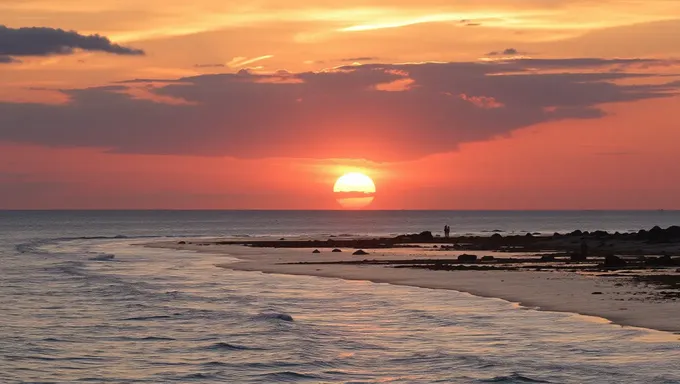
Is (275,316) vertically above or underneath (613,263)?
underneath

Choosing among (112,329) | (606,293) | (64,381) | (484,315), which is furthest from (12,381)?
(606,293)

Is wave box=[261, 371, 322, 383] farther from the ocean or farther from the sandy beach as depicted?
the sandy beach

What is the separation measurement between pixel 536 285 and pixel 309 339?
19927 mm

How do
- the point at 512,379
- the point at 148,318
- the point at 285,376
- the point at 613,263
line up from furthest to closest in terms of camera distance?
the point at 613,263 < the point at 148,318 < the point at 285,376 < the point at 512,379

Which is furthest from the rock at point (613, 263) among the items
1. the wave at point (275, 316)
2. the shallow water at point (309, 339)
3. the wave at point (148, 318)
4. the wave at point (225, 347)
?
the wave at point (225, 347)

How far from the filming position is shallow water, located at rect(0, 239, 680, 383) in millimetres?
24828

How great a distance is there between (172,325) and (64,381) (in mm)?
10632

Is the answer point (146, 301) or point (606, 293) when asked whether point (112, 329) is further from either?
point (606, 293)

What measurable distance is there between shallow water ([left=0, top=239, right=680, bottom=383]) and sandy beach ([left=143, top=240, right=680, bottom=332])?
1.50 meters

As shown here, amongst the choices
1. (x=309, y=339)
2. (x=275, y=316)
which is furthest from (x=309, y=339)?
(x=275, y=316)

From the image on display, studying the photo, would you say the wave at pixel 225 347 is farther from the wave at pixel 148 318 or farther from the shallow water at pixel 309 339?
the wave at pixel 148 318

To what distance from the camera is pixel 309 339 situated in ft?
101

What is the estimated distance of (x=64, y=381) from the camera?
24375 mm

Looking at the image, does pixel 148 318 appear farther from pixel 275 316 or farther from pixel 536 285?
pixel 536 285
